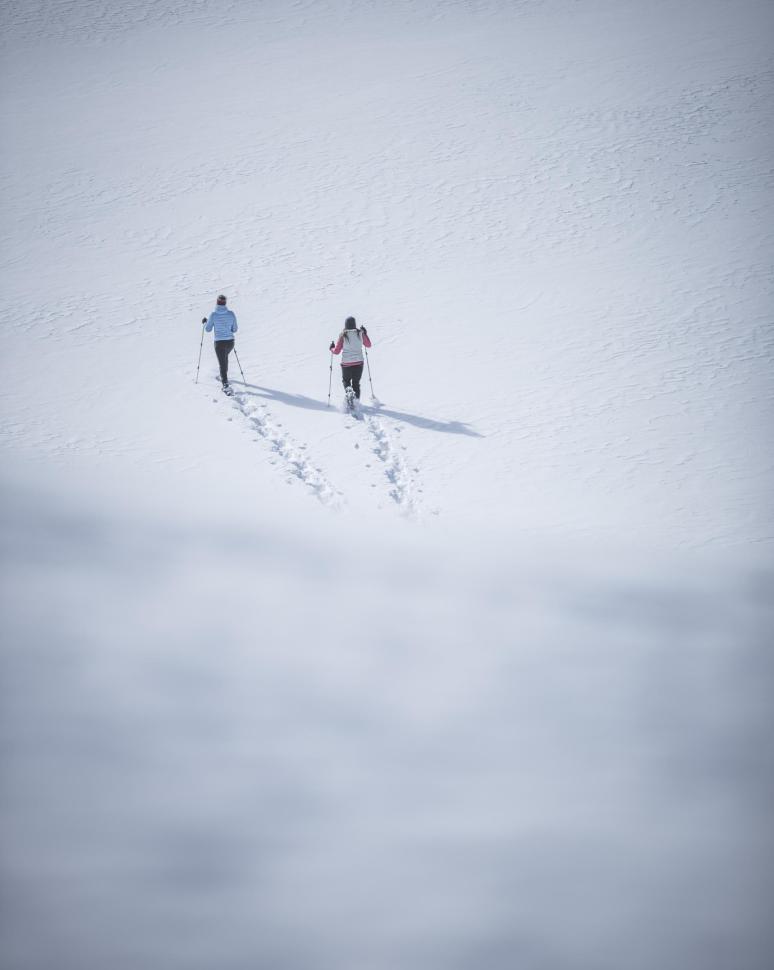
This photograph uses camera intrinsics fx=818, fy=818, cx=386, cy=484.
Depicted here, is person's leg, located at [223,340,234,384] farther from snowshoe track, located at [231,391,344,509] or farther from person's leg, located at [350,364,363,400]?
person's leg, located at [350,364,363,400]

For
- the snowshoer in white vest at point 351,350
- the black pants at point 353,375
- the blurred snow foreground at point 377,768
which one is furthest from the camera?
the black pants at point 353,375

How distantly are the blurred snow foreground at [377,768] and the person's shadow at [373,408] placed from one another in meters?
3.93

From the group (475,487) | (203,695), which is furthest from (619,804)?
(475,487)

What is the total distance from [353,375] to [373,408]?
1.87 ft

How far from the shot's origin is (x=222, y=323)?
38.5 ft

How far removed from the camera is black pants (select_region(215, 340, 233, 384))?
11.8 metres

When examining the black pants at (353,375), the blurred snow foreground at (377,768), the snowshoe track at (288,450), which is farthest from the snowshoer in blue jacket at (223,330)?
the blurred snow foreground at (377,768)

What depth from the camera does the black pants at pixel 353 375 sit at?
11367 mm

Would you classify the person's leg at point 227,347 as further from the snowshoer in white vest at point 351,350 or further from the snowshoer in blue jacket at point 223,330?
the snowshoer in white vest at point 351,350

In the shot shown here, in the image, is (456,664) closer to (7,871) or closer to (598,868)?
(598,868)

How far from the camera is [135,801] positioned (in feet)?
16.1

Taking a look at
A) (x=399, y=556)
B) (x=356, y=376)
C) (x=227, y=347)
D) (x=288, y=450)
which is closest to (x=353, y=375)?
(x=356, y=376)

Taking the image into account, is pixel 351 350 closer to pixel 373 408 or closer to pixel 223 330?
pixel 373 408

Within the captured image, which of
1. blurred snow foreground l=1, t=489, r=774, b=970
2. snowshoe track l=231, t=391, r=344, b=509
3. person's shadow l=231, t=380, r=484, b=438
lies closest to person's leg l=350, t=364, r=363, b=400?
person's shadow l=231, t=380, r=484, b=438
